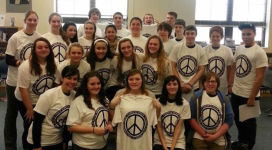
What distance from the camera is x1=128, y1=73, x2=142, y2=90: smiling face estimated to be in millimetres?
2553

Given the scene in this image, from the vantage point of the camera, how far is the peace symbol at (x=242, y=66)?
10.0ft

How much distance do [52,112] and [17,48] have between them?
0.84 meters

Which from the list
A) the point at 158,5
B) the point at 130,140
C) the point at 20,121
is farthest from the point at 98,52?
the point at 158,5

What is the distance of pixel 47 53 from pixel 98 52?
0.49 m

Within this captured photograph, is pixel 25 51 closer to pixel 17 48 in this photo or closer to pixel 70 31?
pixel 17 48

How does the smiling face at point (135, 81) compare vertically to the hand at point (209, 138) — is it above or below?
above

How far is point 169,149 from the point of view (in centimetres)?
264

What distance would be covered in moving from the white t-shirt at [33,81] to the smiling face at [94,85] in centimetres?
37

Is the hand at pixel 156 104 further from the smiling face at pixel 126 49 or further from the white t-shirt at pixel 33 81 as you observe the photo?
the white t-shirt at pixel 33 81

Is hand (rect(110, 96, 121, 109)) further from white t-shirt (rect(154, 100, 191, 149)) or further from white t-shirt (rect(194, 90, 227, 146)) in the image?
white t-shirt (rect(194, 90, 227, 146))

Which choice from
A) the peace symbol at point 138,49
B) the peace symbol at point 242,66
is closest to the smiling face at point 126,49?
the peace symbol at point 138,49

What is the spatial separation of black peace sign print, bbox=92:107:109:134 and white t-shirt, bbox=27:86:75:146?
0.79 feet

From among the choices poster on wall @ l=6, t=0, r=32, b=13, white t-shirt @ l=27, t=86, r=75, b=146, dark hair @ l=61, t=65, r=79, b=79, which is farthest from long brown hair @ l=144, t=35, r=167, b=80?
poster on wall @ l=6, t=0, r=32, b=13

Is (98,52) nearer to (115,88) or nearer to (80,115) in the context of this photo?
(115,88)
